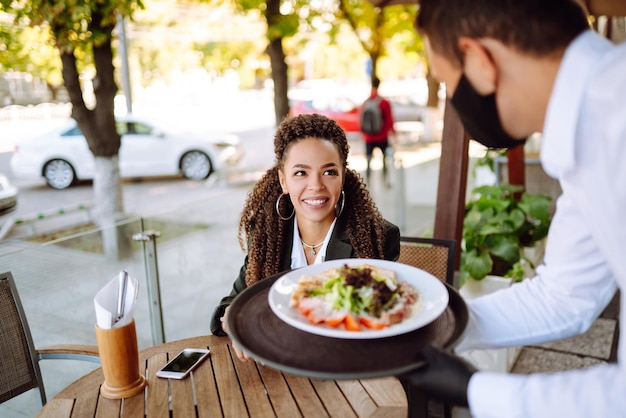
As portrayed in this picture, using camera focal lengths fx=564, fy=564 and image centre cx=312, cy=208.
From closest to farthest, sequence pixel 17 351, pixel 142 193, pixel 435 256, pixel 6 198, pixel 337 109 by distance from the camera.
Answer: pixel 17 351 < pixel 435 256 < pixel 6 198 < pixel 142 193 < pixel 337 109

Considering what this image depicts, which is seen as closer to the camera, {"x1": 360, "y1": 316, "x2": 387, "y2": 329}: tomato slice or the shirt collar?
the shirt collar

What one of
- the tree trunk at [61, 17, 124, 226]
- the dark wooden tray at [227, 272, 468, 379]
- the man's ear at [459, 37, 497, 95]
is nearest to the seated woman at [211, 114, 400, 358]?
the dark wooden tray at [227, 272, 468, 379]

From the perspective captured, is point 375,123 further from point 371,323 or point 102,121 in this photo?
point 371,323

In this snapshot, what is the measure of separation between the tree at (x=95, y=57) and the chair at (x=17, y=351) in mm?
3048

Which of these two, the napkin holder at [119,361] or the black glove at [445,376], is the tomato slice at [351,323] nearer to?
the black glove at [445,376]

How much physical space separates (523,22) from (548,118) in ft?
0.62

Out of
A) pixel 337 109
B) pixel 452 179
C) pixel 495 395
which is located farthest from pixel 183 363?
pixel 337 109

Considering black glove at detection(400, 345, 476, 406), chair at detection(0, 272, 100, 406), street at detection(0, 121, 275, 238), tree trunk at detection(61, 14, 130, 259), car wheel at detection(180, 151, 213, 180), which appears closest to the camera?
black glove at detection(400, 345, 476, 406)

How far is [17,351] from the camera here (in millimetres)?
2369

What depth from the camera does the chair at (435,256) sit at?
3018 mm

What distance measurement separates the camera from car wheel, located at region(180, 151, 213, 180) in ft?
39.4

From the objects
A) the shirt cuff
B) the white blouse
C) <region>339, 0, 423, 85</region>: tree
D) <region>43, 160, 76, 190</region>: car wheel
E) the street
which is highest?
<region>339, 0, 423, 85</region>: tree

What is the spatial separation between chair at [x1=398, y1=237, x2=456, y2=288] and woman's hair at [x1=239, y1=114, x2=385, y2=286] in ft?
1.84

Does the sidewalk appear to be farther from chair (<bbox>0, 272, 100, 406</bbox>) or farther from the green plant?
the green plant
